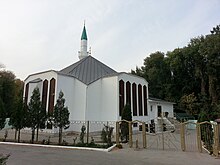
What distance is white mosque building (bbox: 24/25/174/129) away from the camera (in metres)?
21.8

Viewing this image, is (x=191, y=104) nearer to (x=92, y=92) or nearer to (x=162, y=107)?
(x=162, y=107)

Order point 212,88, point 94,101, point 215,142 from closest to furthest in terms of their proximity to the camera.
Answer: point 215,142, point 94,101, point 212,88

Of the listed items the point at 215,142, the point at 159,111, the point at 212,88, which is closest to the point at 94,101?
the point at 159,111

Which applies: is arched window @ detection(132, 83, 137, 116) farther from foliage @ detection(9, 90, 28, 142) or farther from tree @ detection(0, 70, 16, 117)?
tree @ detection(0, 70, 16, 117)

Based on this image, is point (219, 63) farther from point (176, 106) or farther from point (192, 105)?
point (176, 106)

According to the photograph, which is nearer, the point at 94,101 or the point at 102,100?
the point at 94,101

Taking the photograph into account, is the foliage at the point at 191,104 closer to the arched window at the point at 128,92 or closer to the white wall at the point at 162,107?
the white wall at the point at 162,107

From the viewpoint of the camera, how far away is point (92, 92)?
2272 centimetres

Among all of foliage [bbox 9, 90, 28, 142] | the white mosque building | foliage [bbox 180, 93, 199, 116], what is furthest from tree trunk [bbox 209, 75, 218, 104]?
foliage [bbox 9, 90, 28, 142]

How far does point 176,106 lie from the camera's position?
35844 millimetres

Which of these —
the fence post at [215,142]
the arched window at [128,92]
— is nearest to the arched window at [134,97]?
the arched window at [128,92]

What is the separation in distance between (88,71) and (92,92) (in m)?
3.93

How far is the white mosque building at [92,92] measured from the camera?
859 inches

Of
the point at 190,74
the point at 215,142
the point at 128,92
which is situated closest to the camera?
the point at 215,142
